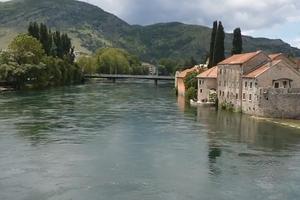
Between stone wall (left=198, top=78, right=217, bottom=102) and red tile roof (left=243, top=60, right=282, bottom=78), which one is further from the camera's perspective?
stone wall (left=198, top=78, right=217, bottom=102)

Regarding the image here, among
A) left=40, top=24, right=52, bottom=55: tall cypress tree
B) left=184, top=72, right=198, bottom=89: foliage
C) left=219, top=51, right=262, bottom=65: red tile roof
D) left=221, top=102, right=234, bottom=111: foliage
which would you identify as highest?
left=40, top=24, right=52, bottom=55: tall cypress tree

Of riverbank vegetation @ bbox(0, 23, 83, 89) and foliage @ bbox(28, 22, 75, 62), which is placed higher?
foliage @ bbox(28, 22, 75, 62)

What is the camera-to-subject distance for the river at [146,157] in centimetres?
3134

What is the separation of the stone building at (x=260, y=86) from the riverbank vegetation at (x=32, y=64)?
186 feet

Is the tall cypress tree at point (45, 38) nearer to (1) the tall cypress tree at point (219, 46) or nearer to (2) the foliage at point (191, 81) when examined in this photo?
(2) the foliage at point (191, 81)

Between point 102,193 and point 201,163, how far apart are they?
10.5 metres

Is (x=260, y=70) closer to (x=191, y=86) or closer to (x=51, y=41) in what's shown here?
(x=191, y=86)

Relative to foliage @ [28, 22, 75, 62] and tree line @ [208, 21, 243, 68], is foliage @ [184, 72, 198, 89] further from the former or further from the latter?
foliage @ [28, 22, 75, 62]

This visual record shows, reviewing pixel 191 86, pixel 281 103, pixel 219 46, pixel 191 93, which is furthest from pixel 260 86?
pixel 191 86

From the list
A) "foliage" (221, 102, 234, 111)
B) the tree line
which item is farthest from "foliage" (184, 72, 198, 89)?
"foliage" (221, 102, 234, 111)

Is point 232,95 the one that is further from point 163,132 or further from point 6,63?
point 6,63

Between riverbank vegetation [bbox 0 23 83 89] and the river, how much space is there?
55.9 meters

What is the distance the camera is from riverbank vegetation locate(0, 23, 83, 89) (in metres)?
122

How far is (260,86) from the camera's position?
221ft
